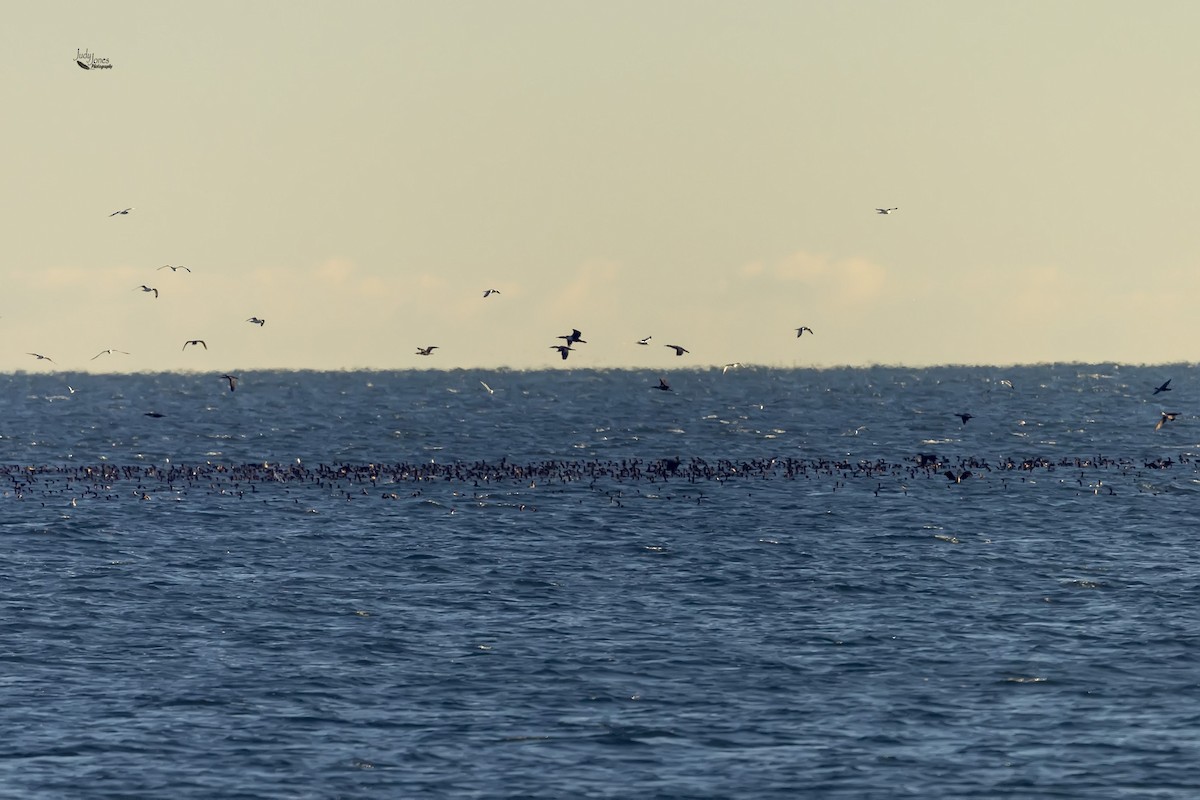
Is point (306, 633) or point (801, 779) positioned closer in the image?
point (801, 779)

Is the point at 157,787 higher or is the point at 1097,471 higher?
the point at 1097,471

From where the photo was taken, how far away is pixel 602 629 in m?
42.5

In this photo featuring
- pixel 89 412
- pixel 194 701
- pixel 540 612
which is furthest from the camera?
pixel 89 412

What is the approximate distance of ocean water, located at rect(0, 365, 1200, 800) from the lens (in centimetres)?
3020

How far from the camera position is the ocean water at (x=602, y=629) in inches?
1189

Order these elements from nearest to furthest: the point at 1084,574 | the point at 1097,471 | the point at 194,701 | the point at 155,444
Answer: the point at 194,701 < the point at 1084,574 < the point at 1097,471 < the point at 155,444

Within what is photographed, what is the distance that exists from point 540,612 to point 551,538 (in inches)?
562

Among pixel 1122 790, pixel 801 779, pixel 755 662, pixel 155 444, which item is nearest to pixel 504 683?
pixel 755 662

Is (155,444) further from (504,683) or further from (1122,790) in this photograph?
(1122,790)

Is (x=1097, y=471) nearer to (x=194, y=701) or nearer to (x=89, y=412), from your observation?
(x=194, y=701)

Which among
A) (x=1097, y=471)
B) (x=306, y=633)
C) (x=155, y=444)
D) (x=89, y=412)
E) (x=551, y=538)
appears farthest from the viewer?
(x=89, y=412)

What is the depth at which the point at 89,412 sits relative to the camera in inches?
6304

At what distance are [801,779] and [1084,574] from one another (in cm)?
2471

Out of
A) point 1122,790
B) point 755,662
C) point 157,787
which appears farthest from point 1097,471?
point 157,787
